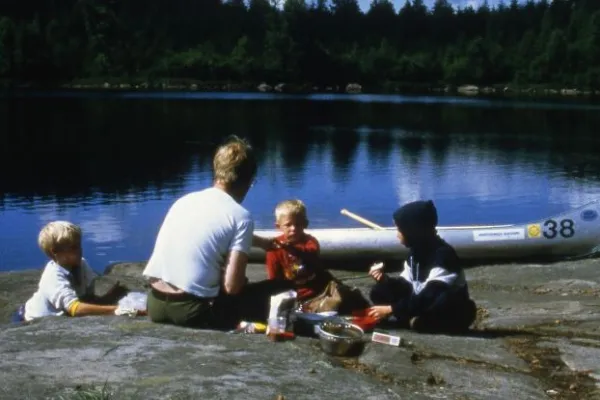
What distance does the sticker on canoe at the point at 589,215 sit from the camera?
614 inches

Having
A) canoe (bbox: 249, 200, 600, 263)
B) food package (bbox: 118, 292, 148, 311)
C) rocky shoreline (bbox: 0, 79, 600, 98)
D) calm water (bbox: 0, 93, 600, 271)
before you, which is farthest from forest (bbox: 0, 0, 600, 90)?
food package (bbox: 118, 292, 148, 311)

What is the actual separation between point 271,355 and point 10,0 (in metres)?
174

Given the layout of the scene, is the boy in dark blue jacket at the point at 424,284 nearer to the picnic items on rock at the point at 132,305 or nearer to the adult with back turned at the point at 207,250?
the adult with back turned at the point at 207,250

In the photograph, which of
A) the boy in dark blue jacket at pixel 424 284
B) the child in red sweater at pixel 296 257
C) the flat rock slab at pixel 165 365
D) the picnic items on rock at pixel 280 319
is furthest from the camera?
the child in red sweater at pixel 296 257

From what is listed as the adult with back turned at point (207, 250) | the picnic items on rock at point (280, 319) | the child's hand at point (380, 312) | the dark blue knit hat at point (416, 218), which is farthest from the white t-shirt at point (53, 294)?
the dark blue knit hat at point (416, 218)

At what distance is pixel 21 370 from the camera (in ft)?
17.3

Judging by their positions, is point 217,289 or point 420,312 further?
point 420,312

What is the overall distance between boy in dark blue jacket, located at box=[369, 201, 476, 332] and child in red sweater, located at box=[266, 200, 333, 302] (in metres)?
0.52

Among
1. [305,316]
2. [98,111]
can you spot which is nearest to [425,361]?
[305,316]

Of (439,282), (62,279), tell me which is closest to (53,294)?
(62,279)

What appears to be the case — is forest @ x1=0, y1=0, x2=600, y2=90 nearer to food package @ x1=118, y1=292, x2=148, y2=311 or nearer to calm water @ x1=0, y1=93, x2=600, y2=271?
calm water @ x1=0, y1=93, x2=600, y2=271

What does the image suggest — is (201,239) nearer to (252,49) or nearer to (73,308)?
(73,308)

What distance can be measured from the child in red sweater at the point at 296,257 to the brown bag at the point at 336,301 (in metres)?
0.09

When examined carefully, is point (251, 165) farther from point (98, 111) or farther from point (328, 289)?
point (98, 111)
